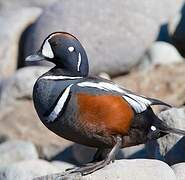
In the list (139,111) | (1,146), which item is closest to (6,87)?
(1,146)

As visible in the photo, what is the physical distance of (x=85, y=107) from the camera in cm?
598

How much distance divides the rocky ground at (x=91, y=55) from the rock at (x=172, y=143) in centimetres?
253

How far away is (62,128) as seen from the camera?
5.99 meters

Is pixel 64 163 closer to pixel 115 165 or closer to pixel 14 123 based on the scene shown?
pixel 14 123

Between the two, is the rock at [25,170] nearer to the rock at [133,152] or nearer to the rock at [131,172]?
the rock at [133,152]

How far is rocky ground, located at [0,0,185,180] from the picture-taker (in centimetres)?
1095

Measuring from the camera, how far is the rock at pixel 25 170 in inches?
311

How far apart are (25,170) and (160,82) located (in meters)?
4.51

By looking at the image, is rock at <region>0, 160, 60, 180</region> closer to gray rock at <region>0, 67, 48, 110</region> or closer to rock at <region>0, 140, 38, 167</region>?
rock at <region>0, 140, 38, 167</region>

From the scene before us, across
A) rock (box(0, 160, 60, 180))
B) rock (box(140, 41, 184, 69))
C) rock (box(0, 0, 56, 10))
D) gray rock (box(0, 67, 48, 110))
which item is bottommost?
rock (box(0, 0, 56, 10))

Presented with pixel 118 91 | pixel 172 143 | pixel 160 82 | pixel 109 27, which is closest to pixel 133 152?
pixel 172 143

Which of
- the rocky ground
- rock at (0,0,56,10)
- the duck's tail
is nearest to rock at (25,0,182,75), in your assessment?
the rocky ground

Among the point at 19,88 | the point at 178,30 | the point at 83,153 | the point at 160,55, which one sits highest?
the point at 178,30

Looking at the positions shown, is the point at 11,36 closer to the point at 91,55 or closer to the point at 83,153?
the point at 91,55
